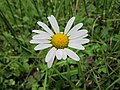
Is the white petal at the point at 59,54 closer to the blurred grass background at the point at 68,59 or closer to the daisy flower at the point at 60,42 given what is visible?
the daisy flower at the point at 60,42

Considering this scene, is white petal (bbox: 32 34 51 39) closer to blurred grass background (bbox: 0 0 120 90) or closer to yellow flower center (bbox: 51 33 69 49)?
yellow flower center (bbox: 51 33 69 49)

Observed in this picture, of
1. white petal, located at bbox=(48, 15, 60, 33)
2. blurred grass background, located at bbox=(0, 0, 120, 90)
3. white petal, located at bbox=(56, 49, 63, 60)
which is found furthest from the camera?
blurred grass background, located at bbox=(0, 0, 120, 90)

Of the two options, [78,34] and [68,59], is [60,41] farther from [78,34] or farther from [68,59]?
[68,59]

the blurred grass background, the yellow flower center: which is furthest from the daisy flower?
the blurred grass background

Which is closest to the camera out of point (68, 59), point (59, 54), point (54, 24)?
point (59, 54)

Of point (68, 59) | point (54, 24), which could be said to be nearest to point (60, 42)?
point (54, 24)

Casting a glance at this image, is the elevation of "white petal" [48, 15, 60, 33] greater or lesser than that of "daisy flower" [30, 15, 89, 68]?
greater

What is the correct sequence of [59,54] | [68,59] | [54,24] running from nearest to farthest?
[59,54] < [54,24] < [68,59]

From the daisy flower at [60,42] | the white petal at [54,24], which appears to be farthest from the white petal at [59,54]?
the white petal at [54,24]
